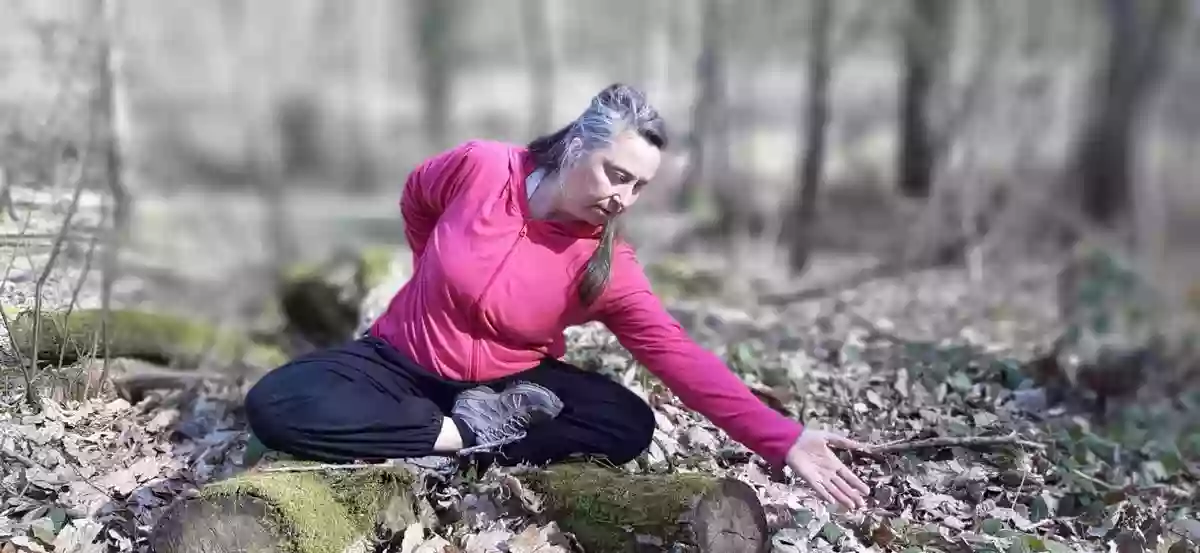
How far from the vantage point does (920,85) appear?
35.7 ft

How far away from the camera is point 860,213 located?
1152 cm

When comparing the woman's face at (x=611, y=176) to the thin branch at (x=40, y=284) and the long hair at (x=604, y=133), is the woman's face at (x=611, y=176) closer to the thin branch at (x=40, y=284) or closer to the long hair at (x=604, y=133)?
the long hair at (x=604, y=133)

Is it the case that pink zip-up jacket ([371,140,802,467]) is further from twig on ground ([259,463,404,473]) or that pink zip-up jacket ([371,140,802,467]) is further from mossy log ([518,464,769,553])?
twig on ground ([259,463,404,473])

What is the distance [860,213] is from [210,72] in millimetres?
9487

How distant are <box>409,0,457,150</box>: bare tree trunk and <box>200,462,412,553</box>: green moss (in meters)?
18.3

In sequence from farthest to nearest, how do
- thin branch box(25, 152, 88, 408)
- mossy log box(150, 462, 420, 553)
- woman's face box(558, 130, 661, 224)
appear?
1. thin branch box(25, 152, 88, 408)
2. woman's face box(558, 130, 661, 224)
3. mossy log box(150, 462, 420, 553)

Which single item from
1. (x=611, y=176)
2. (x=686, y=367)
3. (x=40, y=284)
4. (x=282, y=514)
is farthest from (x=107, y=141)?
(x=686, y=367)

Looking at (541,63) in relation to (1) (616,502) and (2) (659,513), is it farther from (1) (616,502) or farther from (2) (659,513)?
(2) (659,513)

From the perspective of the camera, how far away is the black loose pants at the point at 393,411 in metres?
2.80

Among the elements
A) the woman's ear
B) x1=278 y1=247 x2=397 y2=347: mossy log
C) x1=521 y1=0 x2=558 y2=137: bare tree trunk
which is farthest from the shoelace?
x1=521 y1=0 x2=558 y2=137: bare tree trunk

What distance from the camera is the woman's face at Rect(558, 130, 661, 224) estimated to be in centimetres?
274

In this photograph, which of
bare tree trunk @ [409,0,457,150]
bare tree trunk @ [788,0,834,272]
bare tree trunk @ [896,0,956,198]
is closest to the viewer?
bare tree trunk @ [788,0,834,272]

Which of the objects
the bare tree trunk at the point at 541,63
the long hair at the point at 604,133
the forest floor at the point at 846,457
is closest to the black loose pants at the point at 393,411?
the forest floor at the point at 846,457

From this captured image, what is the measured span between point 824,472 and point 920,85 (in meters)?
9.17
